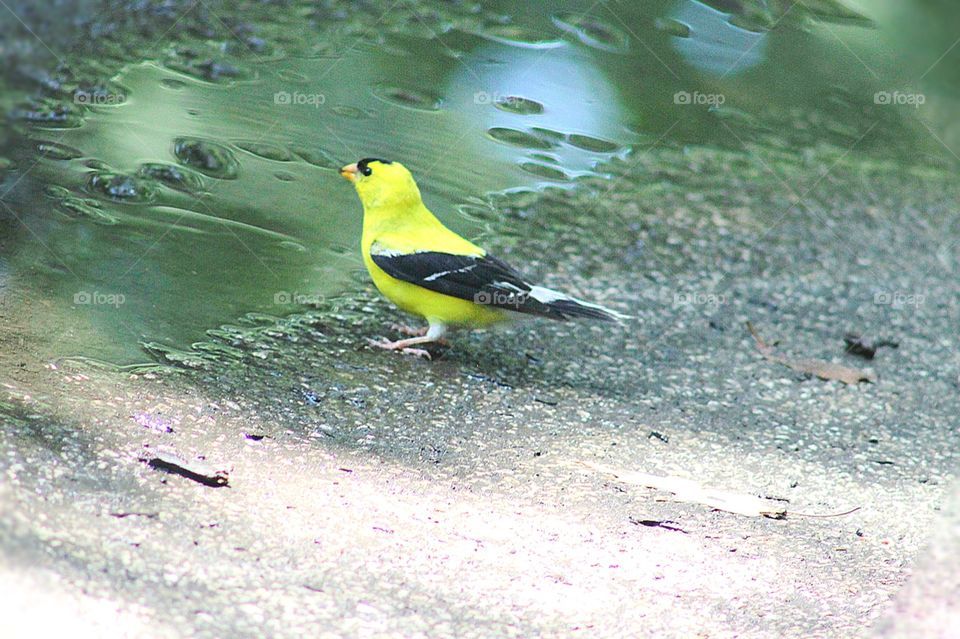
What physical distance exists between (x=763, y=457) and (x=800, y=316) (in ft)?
4.38

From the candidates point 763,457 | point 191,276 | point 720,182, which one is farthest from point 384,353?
point 720,182

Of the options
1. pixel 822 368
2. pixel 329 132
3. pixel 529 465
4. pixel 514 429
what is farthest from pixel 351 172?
pixel 822 368

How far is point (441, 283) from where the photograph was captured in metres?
3.71

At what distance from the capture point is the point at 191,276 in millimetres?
3734

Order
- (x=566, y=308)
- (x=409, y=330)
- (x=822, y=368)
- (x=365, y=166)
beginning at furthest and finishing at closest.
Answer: (x=365, y=166), (x=822, y=368), (x=409, y=330), (x=566, y=308)

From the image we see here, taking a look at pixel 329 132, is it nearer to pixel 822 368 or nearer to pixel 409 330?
pixel 409 330

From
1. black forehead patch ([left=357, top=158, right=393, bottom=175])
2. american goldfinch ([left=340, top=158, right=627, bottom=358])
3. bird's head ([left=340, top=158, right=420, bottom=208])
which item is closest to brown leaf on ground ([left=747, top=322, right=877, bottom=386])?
american goldfinch ([left=340, top=158, right=627, bottom=358])

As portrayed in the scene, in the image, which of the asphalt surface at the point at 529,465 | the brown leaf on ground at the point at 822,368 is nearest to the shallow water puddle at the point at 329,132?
the asphalt surface at the point at 529,465

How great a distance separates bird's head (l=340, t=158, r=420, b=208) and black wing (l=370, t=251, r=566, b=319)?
1.02 feet

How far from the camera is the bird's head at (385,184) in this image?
4000 millimetres

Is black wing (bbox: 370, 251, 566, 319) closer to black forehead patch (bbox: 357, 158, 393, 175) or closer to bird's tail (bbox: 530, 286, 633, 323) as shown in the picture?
bird's tail (bbox: 530, 286, 633, 323)

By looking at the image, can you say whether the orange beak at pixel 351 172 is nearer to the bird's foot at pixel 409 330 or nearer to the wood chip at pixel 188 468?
the bird's foot at pixel 409 330

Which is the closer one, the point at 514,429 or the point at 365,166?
the point at 514,429

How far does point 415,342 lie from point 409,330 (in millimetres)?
176
